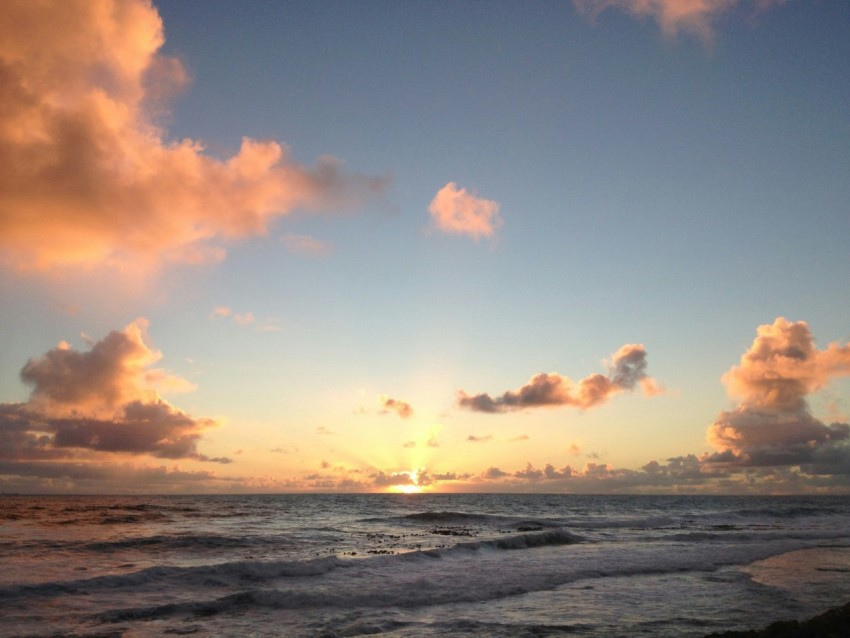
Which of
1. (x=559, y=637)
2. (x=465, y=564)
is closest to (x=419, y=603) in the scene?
(x=559, y=637)

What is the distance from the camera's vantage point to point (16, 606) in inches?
854

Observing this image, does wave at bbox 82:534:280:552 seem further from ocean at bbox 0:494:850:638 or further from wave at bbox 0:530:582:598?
wave at bbox 0:530:582:598

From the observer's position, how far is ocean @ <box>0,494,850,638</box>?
1908 centimetres

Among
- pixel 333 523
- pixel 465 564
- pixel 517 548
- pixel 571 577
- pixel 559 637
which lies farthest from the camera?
pixel 333 523

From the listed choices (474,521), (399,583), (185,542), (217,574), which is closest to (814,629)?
(399,583)

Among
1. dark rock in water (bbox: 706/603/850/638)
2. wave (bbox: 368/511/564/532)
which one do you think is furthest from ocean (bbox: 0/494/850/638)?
wave (bbox: 368/511/564/532)

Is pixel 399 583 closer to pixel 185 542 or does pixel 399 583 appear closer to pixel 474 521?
pixel 185 542

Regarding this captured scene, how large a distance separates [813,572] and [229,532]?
4202cm

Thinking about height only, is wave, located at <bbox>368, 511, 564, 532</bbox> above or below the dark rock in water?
below

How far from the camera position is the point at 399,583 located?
2698 cm

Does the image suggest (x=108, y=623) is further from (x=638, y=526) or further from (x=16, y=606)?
(x=638, y=526)

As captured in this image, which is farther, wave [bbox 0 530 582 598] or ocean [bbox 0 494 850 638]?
wave [bbox 0 530 582 598]

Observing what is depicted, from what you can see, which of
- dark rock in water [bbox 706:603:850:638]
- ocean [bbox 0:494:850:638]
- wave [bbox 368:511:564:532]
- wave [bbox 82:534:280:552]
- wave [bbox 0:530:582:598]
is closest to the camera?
dark rock in water [bbox 706:603:850:638]

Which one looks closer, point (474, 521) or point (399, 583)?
point (399, 583)
